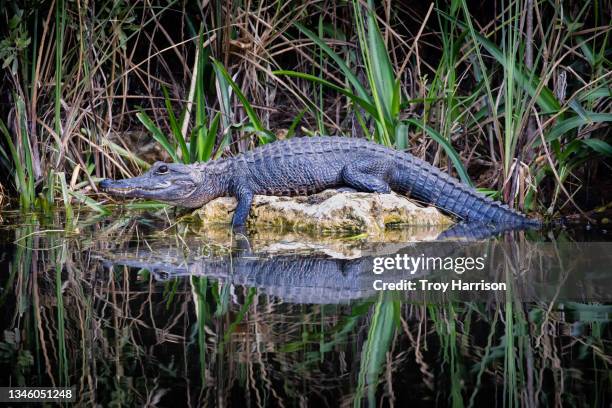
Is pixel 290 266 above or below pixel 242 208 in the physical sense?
below

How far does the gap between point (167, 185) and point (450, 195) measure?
6.94 ft

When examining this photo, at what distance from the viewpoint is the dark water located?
5.90 ft

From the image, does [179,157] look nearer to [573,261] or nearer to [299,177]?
[299,177]

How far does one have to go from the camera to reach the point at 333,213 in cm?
468

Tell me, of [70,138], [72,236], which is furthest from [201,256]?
[70,138]

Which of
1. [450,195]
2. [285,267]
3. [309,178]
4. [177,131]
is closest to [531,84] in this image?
[450,195]

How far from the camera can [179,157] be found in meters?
6.23

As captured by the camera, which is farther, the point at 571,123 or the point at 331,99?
the point at 331,99

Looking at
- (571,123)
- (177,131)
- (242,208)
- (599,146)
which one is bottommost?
(242,208)

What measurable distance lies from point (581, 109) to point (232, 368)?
4.13 meters

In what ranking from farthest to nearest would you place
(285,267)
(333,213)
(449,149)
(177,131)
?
(177,131) < (449,149) < (333,213) < (285,267)

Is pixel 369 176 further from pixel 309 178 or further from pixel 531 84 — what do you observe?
pixel 531 84

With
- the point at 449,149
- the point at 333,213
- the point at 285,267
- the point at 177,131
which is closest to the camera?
the point at 285,267

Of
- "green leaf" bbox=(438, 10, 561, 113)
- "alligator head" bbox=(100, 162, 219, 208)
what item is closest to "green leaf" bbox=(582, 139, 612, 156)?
"green leaf" bbox=(438, 10, 561, 113)
